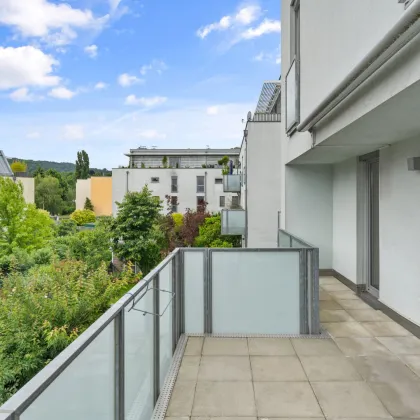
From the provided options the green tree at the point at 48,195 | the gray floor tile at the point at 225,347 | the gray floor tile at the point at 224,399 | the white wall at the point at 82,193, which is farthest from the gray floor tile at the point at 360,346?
the green tree at the point at 48,195

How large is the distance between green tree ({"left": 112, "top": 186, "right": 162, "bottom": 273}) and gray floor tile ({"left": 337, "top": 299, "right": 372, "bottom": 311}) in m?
12.7

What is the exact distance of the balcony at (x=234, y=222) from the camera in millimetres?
12336

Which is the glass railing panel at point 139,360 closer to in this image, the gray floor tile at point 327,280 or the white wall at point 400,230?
the white wall at point 400,230

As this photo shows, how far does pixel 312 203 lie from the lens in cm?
793

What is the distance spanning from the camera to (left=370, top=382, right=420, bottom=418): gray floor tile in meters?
2.97

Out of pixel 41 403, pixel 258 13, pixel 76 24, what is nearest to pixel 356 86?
pixel 41 403

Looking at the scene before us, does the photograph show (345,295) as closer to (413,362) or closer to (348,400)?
(413,362)

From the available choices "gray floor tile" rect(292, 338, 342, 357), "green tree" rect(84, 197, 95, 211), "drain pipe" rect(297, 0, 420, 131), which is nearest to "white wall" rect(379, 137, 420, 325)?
"gray floor tile" rect(292, 338, 342, 357)

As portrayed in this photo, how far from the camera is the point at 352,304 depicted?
5992 mm

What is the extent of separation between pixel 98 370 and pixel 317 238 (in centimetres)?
692

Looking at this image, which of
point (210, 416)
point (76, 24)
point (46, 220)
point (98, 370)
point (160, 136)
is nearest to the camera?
point (98, 370)

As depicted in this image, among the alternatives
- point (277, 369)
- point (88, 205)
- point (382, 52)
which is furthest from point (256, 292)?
point (88, 205)

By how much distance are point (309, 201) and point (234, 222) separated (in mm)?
4777

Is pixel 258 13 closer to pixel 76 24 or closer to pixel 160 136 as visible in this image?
pixel 76 24
